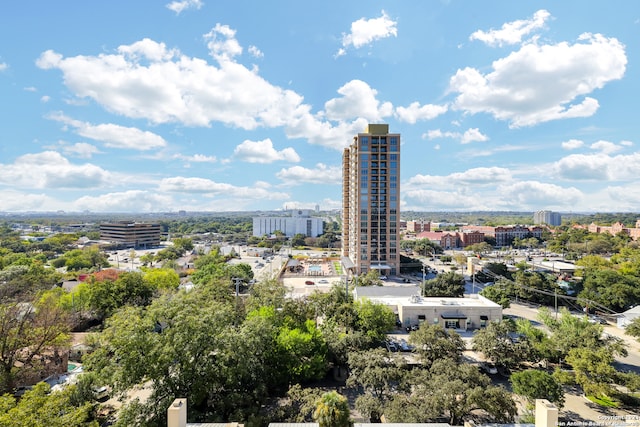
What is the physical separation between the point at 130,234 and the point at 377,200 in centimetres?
8004

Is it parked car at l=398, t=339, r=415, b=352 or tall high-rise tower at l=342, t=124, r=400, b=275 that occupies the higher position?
tall high-rise tower at l=342, t=124, r=400, b=275

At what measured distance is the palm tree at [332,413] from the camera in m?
8.90

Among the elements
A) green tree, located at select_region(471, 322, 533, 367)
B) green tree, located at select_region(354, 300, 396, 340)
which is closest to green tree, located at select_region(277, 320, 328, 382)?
green tree, located at select_region(354, 300, 396, 340)

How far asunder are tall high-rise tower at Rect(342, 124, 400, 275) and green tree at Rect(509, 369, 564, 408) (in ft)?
108

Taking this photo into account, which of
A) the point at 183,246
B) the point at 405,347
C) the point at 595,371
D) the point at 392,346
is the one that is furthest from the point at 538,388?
the point at 183,246

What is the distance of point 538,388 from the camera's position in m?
14.0

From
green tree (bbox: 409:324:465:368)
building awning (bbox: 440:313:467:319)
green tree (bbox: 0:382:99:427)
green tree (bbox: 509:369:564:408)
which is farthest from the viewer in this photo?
building awning (bbox: 440:313:467:319)

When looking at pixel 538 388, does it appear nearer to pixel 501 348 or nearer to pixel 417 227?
pixel 501 348

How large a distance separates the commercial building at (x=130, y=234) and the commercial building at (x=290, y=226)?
134 feet

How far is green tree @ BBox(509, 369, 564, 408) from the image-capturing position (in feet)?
45.8

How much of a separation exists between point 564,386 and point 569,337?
9.55 feet

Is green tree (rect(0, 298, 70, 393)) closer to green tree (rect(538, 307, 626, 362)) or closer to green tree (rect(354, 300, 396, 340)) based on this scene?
green tree (rect(354, 300, 396, 340))

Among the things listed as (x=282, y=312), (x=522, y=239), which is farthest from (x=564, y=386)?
(x=522, y=239)

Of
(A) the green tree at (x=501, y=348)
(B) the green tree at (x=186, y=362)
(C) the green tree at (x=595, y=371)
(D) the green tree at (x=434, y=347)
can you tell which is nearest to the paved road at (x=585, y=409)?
(C) the green tree at (x=595, y=371)
